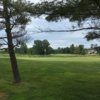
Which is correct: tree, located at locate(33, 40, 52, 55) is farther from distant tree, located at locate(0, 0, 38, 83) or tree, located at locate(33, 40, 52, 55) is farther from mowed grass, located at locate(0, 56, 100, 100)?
distant tree, located at locate(0, 0, 38, 83)

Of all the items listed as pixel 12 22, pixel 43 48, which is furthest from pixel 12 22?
pixel 43 48

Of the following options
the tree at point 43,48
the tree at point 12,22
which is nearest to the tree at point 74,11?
the tree at point 12,22

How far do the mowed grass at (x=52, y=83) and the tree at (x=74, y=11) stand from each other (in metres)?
3.31

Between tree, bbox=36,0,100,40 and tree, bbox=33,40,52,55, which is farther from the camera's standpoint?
tree, bbox=33,40,52,55

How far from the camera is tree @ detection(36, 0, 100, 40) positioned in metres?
20.1

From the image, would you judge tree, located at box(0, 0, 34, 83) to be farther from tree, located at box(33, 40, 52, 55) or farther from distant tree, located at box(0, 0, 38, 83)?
tree, located at box(33, 40, 52, 55)

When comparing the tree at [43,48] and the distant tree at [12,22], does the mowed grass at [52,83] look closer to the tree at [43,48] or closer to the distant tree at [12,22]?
the distant tree at [12,22]

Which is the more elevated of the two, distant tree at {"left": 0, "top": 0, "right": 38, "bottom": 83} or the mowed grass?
distant tree at {"left": 0, "top": 0, "right": 38, "bottom": 83}

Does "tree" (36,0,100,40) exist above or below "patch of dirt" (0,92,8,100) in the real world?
above

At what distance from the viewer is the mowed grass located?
2188 centimetres

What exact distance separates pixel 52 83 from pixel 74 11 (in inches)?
263

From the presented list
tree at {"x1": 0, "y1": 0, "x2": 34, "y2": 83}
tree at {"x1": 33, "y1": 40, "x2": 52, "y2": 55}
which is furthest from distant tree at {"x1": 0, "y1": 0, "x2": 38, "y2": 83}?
tree at {"x1": 33, "y1": 40, "x2": 52, "y2": 55}

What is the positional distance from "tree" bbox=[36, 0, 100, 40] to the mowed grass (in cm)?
331

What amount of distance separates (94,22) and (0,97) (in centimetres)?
634
